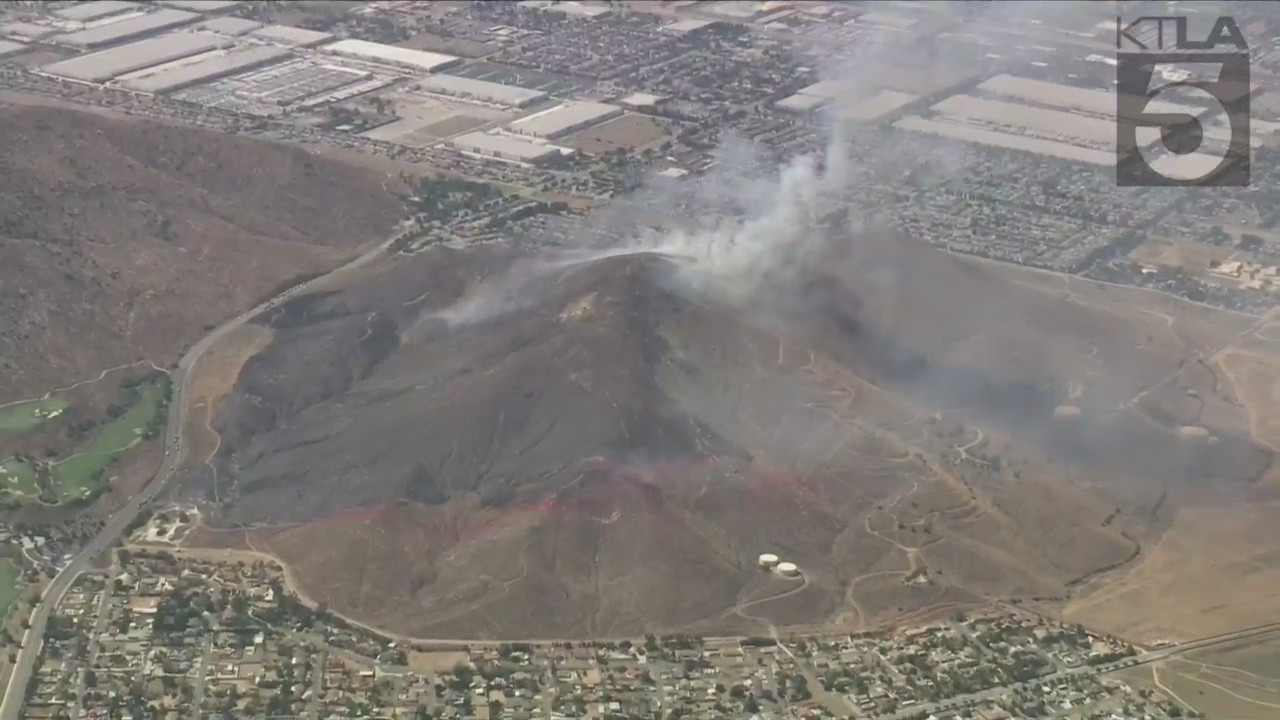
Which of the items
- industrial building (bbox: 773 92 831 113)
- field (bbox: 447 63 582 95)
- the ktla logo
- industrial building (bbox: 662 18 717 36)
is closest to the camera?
the ktla logo

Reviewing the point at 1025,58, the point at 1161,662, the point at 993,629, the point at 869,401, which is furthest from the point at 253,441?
the point at 1025,58

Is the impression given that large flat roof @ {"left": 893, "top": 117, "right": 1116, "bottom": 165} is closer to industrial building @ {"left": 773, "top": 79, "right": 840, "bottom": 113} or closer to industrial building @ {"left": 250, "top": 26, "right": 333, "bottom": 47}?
industrial building @ {"left": 773, "top": 79, "right": 840, "bottom": 113}

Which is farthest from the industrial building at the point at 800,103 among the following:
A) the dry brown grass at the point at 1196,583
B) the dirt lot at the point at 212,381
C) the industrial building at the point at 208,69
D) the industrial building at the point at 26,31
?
the dry brown grass at the point at 1196,583

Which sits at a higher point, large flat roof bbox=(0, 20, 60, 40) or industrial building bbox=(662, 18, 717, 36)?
large flat roof bbox=(0, 20, 60, 40)

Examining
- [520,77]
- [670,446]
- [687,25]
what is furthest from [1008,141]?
[670,446]

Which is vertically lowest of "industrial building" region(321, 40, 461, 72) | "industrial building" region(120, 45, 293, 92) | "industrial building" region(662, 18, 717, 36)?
"industrial building" region(662, 18, 717, 36)

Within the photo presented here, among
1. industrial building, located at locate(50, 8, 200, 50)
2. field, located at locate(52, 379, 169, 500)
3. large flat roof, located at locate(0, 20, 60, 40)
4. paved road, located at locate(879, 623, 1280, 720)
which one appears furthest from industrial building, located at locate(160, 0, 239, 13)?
paved road, located at locate(879, 623, 1280, 720)

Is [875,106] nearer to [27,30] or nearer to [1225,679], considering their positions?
[27,30]
